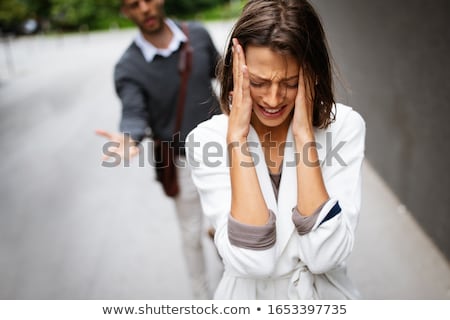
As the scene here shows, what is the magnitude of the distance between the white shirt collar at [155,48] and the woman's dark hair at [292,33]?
87cm

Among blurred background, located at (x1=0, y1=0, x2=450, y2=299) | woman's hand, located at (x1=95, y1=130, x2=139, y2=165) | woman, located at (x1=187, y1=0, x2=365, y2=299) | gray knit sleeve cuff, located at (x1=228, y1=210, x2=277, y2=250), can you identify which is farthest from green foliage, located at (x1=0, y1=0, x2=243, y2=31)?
gray knit sleeve cuff, located at (x1=228, y1=210, x2=277, y2=250)

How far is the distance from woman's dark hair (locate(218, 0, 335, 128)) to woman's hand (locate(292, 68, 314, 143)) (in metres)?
0.02

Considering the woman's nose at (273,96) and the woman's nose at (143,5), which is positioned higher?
the woman's nose at (143,5)

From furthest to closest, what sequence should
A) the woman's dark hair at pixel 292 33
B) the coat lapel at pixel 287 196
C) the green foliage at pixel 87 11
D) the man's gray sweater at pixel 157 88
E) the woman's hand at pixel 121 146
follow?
the green foliage at pixel 87 11
the man's gray sweater at pixel 157 88
the woman's hand at pixel 121 146
the coat lapel at pixel 287 196
the woman's dark hair at pixel 292 33

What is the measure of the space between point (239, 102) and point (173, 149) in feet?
3.41

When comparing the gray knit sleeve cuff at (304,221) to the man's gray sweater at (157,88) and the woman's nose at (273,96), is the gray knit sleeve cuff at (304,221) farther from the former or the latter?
the man's gray sweater at (157,88)

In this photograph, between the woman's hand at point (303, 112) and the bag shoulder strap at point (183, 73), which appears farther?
the bag shoulder strap at point (183, 73)

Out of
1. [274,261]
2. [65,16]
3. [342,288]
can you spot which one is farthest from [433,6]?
[65,16]

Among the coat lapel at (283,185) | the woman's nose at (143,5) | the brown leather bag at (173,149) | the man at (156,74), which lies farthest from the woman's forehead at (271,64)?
the woman's nose at (143,5)

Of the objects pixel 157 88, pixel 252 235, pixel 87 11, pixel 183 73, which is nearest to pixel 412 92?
pixel 183 73

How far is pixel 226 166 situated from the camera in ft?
4.01

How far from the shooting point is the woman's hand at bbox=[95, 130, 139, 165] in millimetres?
1677

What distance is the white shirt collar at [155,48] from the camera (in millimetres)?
1947

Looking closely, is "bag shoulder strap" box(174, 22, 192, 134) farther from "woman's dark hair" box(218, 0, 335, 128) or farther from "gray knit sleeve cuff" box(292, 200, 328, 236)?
"gray knit sleeve cuff" box(292, 200, 328, 236)
